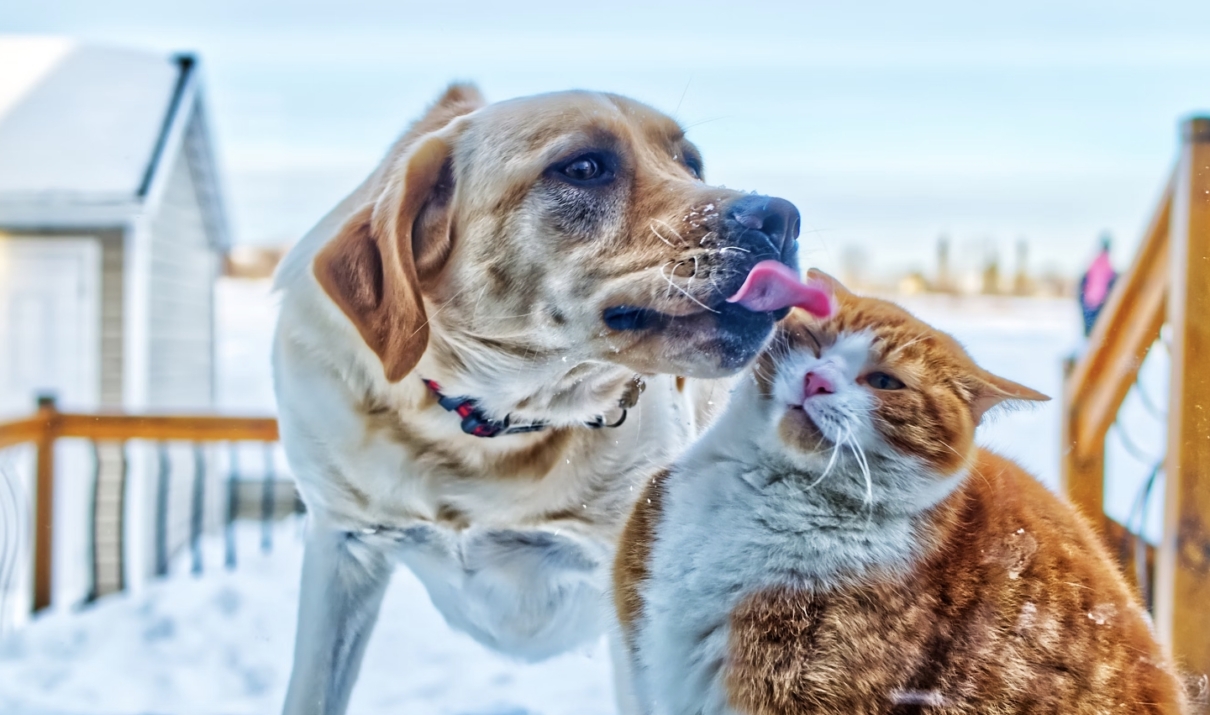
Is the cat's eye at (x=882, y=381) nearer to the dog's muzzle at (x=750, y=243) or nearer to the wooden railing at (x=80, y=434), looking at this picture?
the dog's muzzle at (x=750, y=243)

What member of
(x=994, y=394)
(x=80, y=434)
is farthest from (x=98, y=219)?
(x=994, y=394)

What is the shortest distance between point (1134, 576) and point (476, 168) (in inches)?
25.3

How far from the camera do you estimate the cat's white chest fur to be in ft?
1.85

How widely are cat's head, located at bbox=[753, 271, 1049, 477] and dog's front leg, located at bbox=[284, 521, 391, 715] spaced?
501 millimetres

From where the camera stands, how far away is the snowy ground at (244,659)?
86 centimetres

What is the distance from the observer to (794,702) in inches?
20.8

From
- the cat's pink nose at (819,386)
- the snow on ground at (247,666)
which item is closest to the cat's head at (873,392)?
the cat's pink nose at (819,386)

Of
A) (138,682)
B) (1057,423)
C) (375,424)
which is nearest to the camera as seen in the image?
(1057,423)

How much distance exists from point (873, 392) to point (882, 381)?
0.04 ft

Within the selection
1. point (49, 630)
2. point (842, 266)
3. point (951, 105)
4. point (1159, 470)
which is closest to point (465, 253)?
point (842, 266)

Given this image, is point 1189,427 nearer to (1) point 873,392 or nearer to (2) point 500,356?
(1) point 873,392

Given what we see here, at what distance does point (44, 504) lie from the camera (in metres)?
1.00

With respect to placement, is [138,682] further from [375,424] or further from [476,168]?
[476,168]

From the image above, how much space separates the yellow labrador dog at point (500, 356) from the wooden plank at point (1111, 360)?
0.27 meters
